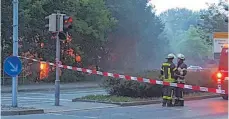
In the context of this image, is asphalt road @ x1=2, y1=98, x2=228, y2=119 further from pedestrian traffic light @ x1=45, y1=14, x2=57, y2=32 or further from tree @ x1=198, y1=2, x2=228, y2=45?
tree @ x1=198, y1=2, x2=228, y2=45

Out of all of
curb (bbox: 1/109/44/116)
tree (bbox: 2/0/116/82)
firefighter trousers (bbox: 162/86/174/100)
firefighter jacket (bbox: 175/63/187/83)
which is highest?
tree (bbox: 2/0/116/82)

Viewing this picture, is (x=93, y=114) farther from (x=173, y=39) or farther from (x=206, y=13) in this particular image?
(x=173, y=39)

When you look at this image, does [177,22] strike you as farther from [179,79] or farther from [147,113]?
[147,113]

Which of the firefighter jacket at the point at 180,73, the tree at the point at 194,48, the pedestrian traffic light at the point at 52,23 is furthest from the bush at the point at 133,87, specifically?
the tree at the point at 194,48

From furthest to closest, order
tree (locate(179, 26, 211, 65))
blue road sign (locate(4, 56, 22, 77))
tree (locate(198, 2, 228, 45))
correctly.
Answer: tree (locate(179, 26, 211, 65)), tree (locate(198, 2, 228, 45)), blue road sign (locate(4, 56, 22, 77))

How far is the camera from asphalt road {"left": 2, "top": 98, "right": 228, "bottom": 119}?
13.5m

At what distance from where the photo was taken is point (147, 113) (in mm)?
14547

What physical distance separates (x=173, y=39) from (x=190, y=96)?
91321 mm

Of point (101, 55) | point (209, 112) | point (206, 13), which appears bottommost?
point (209, 112)

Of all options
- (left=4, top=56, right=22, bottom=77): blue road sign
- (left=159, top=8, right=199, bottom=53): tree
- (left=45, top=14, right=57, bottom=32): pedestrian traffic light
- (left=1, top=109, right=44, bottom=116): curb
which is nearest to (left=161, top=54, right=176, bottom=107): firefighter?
(left=45, top=14, right=57, bottom=32): pedestrian traffic light

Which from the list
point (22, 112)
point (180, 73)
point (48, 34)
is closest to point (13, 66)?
point (22, 112)

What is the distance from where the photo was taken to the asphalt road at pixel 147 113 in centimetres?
1348

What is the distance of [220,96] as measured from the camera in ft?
71.5

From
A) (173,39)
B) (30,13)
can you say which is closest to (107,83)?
(30,13)
